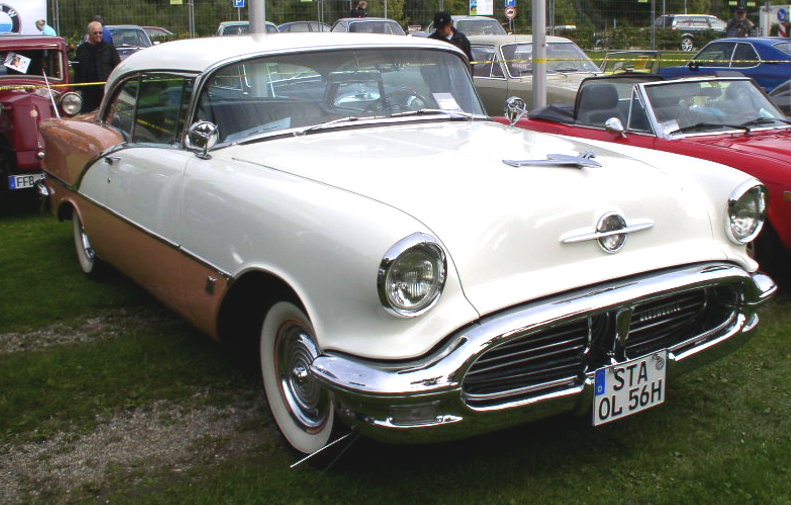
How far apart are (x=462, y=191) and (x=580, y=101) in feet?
13.4

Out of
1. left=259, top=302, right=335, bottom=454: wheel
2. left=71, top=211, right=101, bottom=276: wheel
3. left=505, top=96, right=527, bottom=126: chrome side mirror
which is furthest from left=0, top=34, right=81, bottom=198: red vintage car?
left=259, top=302, right=335, bottom=454: wheel

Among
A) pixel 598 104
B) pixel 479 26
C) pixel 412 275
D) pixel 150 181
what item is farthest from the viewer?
pixel 479 26

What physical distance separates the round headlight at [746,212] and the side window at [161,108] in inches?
96.2

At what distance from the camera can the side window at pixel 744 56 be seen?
13.6 m

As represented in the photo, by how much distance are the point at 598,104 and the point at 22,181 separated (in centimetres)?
494

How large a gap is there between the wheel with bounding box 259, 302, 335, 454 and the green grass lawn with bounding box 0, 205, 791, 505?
0.42 feet

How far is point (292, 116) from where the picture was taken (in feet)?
13.0

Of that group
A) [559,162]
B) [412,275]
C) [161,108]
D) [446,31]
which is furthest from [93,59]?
[412,275]

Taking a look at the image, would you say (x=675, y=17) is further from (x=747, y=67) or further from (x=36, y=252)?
(x=36, y=252)

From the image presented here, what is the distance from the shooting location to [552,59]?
38.3 ft

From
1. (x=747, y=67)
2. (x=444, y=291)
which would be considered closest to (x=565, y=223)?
(x=444, y=291)

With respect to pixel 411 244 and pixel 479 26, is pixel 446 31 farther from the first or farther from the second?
pixel 479 26

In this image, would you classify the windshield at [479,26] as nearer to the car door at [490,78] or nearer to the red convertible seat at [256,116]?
the car door at [490,78]

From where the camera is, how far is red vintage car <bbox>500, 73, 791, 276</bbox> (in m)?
4.96
